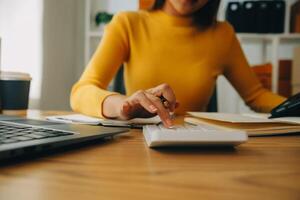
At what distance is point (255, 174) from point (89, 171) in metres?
0.17

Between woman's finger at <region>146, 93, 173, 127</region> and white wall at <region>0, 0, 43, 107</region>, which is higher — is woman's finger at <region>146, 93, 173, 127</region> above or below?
below

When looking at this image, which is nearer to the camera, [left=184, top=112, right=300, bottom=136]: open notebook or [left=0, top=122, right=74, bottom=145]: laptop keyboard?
[left=0, top=122, right=74, bottom=145]: laptop keyboard

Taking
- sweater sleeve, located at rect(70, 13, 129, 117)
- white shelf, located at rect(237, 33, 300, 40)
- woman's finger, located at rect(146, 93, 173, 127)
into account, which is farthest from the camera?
white shelf, located at rect(237, 33, 300, 40)

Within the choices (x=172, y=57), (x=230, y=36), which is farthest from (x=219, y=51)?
(x=172, y=57)

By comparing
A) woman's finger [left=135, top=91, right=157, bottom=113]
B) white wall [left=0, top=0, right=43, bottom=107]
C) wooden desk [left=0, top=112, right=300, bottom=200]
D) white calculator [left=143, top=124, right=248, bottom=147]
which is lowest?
wooden desk [left=0, top=112, right=300, bottom=200]

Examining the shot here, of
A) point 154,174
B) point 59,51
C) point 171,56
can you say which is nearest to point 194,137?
point 154,174

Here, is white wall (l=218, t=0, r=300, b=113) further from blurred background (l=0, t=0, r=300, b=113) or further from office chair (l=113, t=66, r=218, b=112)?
office chair (l=113, t=66, r=218, b=112)

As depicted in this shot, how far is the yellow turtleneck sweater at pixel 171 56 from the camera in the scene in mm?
1299

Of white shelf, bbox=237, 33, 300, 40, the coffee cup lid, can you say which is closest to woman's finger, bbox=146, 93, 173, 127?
the coffee cup lid

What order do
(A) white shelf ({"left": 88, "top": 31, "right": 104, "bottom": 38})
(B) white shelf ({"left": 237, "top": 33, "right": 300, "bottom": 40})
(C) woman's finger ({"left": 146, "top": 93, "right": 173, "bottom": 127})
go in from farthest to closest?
(A) white shelf ({"left": 88, "top": 31, "right": 104, "bottom": 38}) < (B) white shelf ({"left": 237, "top": 33, "right": 300, "bottom": 40}) < (C) woman's finger ({"left": 146, "top": 93, "right": 173, "bottom": 127})

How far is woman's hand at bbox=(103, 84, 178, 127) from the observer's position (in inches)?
24.6

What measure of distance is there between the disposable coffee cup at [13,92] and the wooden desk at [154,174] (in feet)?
1.65

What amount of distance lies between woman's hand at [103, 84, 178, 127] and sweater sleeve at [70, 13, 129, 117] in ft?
0.22

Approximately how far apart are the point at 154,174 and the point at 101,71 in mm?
861
